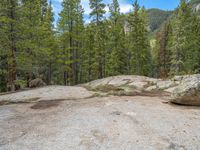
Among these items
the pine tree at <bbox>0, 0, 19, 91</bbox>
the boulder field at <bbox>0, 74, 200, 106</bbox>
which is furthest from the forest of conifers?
the boulder field at <bbox>0, 74, 200, 106</bbox>

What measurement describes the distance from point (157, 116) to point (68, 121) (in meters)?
3.58

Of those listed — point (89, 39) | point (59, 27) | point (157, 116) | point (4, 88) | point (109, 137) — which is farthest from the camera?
point (89, 39)

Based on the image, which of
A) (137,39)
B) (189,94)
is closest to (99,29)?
(137,39)

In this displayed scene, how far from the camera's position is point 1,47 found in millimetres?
16406

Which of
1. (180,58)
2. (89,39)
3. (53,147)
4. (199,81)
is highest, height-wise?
(89,39)

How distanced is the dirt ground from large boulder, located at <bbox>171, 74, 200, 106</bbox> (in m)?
1.38

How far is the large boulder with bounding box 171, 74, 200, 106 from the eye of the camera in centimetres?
1126

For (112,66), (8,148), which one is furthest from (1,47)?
(112,66)

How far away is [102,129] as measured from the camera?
23.7 feet

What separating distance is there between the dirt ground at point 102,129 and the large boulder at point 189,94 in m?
1.38

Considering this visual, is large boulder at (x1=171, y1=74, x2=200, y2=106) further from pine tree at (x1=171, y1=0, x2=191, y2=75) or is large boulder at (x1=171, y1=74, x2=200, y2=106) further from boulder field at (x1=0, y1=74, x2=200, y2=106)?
pine tree at (x1=171, y1=0, x2=191, y2=75)

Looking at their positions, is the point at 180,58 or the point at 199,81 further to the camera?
the point at 180,58

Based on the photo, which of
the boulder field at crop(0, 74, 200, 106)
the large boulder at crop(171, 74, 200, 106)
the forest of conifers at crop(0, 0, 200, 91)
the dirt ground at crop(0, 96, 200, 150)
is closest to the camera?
the dirt ground at crop(0, 96, 200, 150)

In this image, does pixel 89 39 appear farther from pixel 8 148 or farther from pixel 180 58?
pixel 8 148
